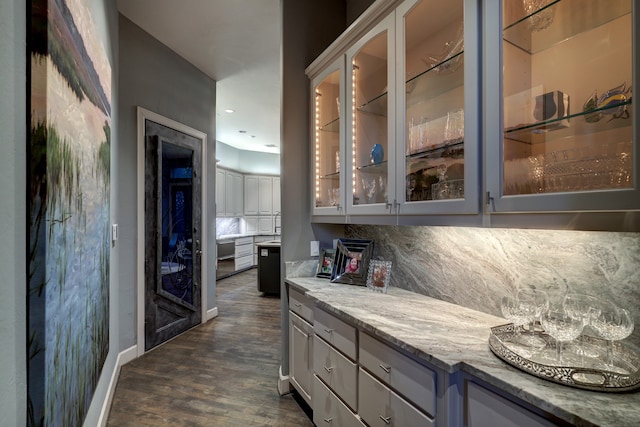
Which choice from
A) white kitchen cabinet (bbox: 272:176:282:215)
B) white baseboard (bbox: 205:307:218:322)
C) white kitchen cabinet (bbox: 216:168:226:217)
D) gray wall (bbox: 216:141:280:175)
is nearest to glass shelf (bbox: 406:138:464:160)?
white baseboard (bbox: 205:307:218:322)

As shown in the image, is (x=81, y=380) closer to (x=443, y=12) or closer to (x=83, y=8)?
(x=83, y=8)

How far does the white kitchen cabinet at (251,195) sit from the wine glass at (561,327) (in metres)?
8.10

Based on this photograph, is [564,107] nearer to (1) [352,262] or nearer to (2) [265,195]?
(1) [352,262]

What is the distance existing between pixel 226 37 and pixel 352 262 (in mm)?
2712

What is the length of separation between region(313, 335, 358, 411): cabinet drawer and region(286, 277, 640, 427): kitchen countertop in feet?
0.85

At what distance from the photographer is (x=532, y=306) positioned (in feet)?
4.18

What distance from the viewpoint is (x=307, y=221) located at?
8.77 feet

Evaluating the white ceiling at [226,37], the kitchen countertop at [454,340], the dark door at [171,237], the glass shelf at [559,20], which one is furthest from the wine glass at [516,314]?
the dark door at [171,237]

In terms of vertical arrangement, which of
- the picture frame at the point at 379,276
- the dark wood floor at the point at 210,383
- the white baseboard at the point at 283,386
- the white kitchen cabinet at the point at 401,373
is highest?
the picture frame at the point at 379,276

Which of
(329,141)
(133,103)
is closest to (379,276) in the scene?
(329,141)

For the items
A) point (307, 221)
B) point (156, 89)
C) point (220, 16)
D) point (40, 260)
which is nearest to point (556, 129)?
point (40, 260)

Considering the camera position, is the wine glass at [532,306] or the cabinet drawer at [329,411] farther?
the cabinet drawer at [329,411]

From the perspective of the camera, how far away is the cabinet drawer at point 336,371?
1676mm

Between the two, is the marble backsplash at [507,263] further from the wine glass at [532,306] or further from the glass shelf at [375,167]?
the glass shelf at [375,167]
